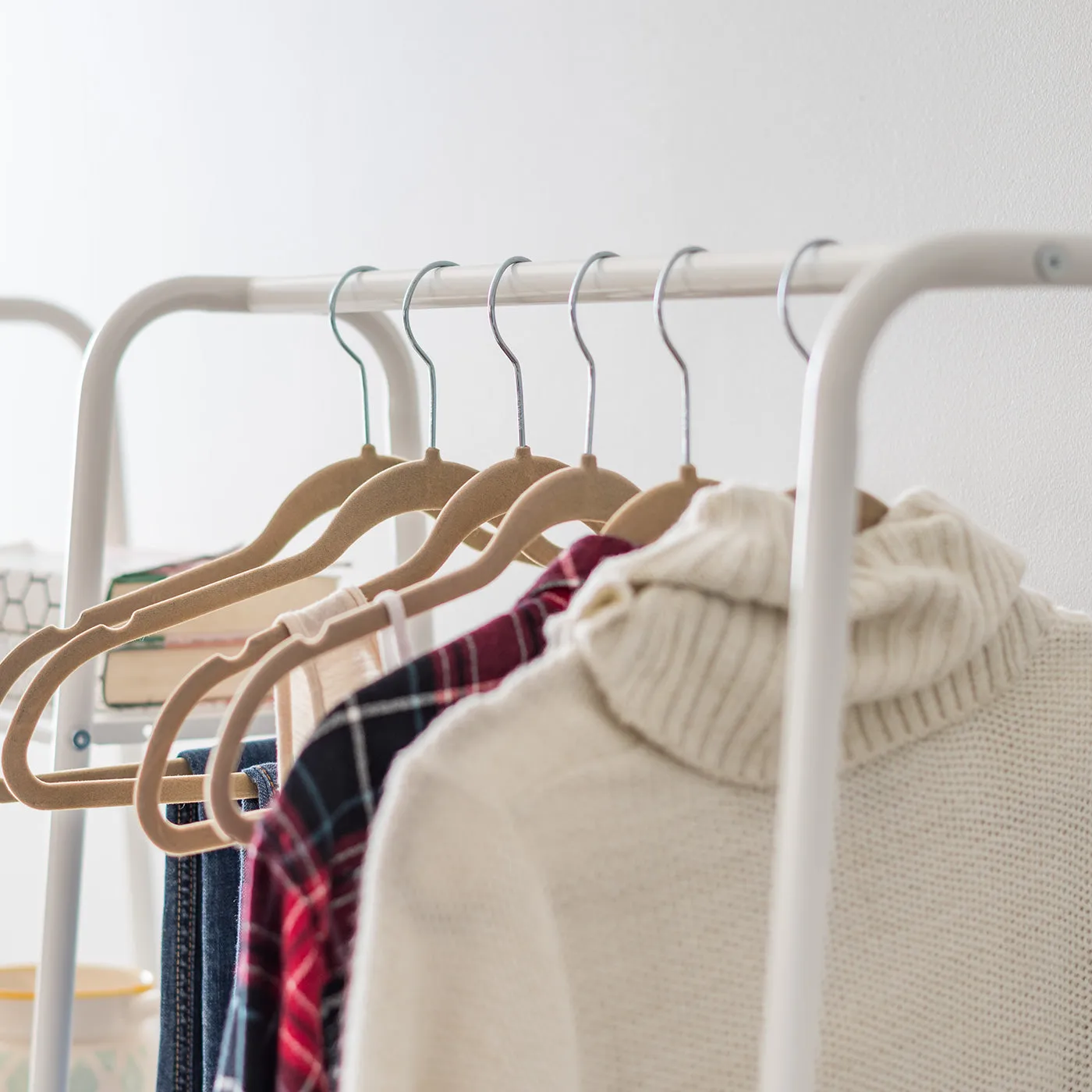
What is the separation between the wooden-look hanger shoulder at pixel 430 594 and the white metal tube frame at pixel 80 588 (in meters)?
0.26

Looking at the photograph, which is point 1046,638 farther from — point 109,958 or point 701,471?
point 109,958

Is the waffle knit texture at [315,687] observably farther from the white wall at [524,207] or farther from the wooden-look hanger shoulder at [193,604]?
the white wall at [524,207]

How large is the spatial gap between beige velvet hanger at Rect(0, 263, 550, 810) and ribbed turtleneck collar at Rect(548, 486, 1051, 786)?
242 millimetres

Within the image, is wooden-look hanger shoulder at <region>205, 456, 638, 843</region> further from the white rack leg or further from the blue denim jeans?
the white rack leg

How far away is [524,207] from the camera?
1.49 meters

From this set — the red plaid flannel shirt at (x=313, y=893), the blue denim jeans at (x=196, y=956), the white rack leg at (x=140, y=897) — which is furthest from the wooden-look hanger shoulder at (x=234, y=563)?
the white rack leg at (x=140, y=897)

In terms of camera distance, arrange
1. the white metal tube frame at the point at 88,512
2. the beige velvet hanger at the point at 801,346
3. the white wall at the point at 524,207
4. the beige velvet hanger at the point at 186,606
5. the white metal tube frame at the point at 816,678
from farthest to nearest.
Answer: the white wall at the point at 524,207
the white metal tube frame at the point at 88,512
the beige velvet hanger at the point at 186,606
the beige velvet hanger at the point at 801,346
the white metal tube frame at the point at 816,678

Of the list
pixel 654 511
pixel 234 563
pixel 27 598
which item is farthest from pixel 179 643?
pixel 654 511

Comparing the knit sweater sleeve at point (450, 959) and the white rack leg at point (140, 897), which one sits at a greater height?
the knit sweater sleeve at point (450, 959)

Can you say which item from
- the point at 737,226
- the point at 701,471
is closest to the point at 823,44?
the point at 737,226

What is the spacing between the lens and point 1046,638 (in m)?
0.60

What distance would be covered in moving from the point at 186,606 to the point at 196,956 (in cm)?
28

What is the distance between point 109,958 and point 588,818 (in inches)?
78.5

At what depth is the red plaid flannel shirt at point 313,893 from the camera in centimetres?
49
